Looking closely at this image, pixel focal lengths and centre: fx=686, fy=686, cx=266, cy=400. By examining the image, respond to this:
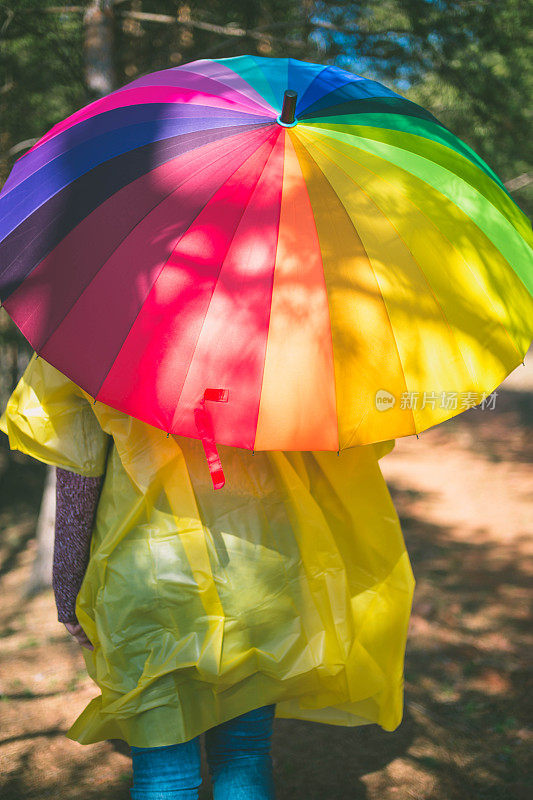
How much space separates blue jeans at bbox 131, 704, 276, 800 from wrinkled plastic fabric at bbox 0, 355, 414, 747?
74mm

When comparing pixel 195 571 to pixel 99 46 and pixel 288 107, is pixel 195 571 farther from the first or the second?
pixel 99 46

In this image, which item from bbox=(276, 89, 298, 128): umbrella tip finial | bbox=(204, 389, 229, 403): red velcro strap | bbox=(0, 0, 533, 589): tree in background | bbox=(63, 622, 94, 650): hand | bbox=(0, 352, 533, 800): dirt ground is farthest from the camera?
bbox=(0, 0, 533, 589): tree in background

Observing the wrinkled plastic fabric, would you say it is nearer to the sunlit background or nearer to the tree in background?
the sunlit background

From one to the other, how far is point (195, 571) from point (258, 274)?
76 cm

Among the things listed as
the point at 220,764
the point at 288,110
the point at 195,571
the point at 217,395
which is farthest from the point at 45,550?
the point at 288,110

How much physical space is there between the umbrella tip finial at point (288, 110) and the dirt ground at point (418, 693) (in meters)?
2.66

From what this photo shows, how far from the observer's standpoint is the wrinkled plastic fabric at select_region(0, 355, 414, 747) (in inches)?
68.9

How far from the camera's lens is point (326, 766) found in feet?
10.3

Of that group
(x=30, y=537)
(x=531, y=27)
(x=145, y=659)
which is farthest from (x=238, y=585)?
(x=30, y=537)

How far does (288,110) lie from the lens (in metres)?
1.75

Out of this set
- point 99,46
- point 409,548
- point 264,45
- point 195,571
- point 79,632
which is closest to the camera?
point 195,571

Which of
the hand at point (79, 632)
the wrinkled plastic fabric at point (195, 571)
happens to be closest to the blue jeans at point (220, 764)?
the wrinkled plastic fabric at point (195, 571)

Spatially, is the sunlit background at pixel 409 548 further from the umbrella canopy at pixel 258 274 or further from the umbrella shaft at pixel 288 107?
the umbrella shaft at pixel 288 107

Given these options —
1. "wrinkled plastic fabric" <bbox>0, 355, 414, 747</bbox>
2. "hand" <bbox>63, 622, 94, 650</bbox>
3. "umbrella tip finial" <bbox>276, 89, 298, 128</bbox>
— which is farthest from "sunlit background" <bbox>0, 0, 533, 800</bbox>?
"umbrella tip finial" <bbox>276, 89, 298, 128</bbox>
